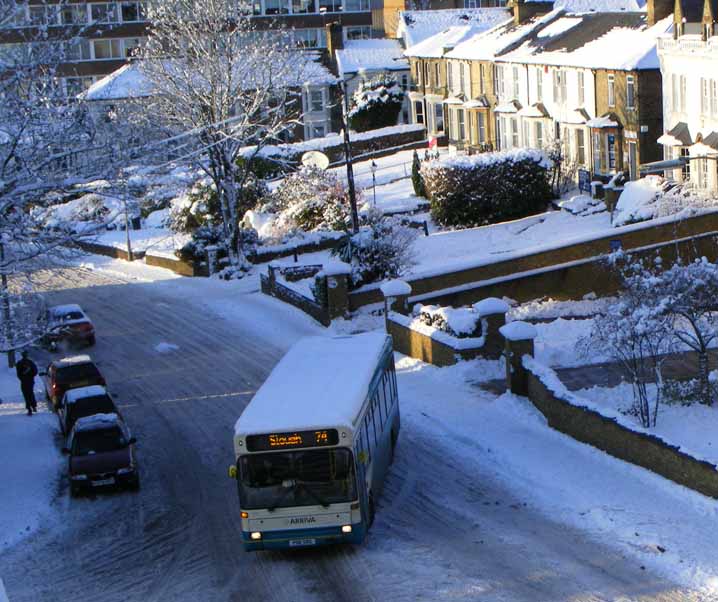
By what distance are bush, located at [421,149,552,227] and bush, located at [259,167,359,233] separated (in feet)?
14.1

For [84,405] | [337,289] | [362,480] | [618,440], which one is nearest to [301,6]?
[337,289]

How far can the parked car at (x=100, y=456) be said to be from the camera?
2242cm

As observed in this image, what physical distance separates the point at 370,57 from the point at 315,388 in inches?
2562

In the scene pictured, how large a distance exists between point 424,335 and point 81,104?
12741mm

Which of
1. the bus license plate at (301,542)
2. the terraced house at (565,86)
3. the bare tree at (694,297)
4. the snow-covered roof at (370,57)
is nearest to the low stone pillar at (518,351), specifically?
the bare tree at (694,297)

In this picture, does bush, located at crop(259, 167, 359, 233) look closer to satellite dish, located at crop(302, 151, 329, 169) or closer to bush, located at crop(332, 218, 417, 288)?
satellite dish, located at crop(302, 151, 329, 169)

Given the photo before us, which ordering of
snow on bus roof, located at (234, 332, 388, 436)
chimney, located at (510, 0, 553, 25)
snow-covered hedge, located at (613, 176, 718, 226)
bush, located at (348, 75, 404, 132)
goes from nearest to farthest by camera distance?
snow on bus roof, located at (234, 332, 388, 436)
snow-covered hedge, located at (613, 176, 718, 226)
chimney, located at (510, 0, 553, 25)
bush, located at (348, 75, 404, 132)

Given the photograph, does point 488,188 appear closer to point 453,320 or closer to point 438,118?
point 453,320

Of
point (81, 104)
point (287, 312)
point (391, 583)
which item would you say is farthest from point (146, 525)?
point (287, 312)

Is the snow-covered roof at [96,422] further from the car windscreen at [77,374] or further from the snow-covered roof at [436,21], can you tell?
the snow-covered roof at [436,21]

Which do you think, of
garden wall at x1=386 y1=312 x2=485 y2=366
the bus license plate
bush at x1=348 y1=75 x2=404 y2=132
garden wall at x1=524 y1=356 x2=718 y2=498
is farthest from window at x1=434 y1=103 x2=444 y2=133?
the bus license plate

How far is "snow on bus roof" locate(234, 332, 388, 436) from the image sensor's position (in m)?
17.3

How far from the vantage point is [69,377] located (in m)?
29.7

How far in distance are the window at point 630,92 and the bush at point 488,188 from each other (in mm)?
4475
